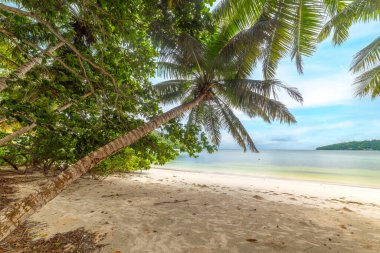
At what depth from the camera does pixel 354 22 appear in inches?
264

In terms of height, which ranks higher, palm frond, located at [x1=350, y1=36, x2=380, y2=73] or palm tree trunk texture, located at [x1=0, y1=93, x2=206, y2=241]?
palm frond, located at [x1=350, y1=36, x2=380, y2=73]

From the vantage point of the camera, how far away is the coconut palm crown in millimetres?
5961

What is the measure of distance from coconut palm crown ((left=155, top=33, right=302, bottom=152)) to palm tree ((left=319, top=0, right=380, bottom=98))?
2487mm

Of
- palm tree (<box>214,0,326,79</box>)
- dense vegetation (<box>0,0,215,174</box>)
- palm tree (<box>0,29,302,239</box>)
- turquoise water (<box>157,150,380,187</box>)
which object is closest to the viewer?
dense vegetation (<box>0,0,215,174</box>)

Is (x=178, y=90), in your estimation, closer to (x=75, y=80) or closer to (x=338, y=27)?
Result: (x=75, y=80)

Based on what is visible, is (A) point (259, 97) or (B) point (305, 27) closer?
(B) point (305, 27)

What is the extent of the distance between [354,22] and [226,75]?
4.65 meters

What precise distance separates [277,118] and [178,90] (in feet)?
13.8

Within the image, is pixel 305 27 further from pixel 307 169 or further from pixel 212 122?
pixel 307 169

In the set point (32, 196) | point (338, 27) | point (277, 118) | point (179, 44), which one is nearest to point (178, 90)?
point (179, 44)

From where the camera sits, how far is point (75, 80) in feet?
13.0

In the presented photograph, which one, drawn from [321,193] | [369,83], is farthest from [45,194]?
[369,83]

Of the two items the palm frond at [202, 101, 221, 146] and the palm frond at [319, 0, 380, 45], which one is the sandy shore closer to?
the palm frond at [202, 101, 221, 146]

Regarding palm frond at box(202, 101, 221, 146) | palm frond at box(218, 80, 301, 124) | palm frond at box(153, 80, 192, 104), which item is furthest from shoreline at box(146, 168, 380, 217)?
palm frond at box(153, 80, 192, 104)
